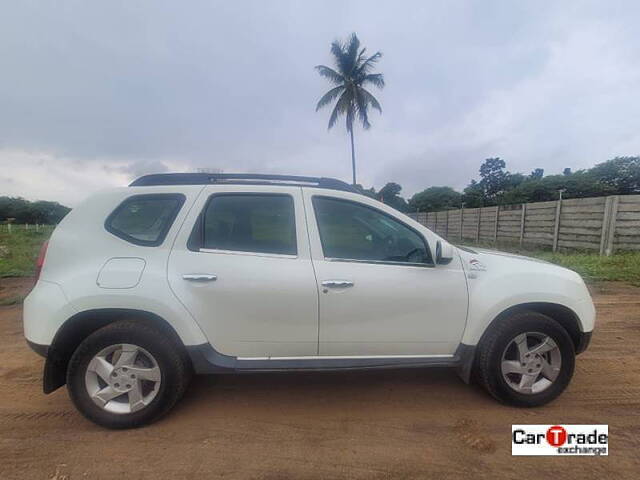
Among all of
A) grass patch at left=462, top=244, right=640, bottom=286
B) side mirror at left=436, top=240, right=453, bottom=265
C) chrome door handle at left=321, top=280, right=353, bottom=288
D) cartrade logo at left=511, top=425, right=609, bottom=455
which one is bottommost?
grass patch at left=462, top=244, right=640, bottom=286

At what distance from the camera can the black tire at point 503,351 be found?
2.61 metres

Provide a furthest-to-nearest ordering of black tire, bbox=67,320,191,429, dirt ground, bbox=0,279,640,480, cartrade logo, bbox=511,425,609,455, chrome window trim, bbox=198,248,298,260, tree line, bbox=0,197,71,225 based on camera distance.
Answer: tree line, bbox=0,197,71,225 < chrome window trim, bbox=198,248,298,260 < black tire, bbox=67,320,191,429 < cartrade logo, bbox=511,425,609,455 < dirt ground, bbox=0,279,640,480

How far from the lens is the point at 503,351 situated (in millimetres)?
2611

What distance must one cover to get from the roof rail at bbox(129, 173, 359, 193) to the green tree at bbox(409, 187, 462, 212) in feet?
226

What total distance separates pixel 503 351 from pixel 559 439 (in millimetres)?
626

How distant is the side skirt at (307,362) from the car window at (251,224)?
76 centimetres

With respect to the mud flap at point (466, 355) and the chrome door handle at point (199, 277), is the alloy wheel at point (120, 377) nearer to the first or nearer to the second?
the chrome door handle at point (199, 277)

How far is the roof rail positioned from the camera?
2711 millimetres

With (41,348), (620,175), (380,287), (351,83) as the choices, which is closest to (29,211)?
(351,83)

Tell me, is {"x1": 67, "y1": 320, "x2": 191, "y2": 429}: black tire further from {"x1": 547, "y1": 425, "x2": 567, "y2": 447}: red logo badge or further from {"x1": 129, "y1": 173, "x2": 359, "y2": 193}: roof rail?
{"x1": 547, "y1": 425, "x2": 567, "y2": 447}: red logo badge

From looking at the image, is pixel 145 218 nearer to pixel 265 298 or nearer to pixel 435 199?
pixel 265 298

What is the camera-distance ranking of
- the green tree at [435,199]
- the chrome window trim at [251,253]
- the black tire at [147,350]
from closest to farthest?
the black tire at [147,350] < the chrome window trim at [251,253] < the green tree at [435,199]

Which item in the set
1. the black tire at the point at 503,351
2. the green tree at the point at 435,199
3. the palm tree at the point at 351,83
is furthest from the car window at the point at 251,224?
the green tree at the point at 435,199

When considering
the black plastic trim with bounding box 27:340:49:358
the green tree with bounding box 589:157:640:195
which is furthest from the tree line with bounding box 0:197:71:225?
the green tree with bounding box 589:157:640:195
